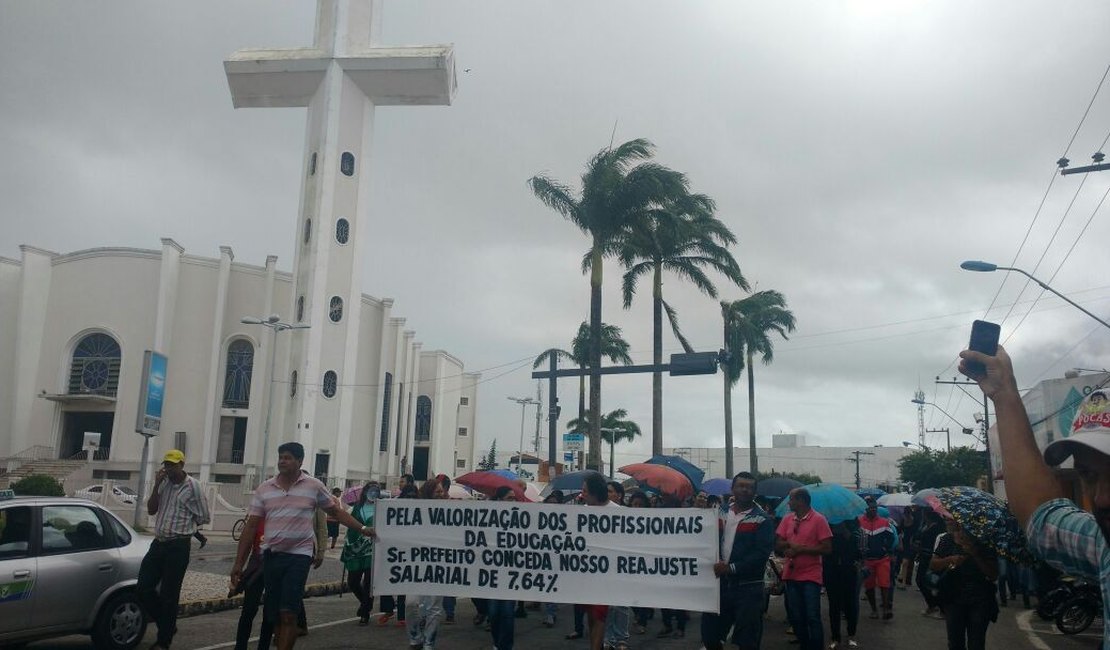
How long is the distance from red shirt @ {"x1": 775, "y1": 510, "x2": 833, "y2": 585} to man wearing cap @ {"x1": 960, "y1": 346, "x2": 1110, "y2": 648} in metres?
6.25

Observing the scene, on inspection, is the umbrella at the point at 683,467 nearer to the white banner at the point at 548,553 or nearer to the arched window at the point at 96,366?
the white banner at the point at 548,553

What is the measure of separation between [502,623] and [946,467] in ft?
217

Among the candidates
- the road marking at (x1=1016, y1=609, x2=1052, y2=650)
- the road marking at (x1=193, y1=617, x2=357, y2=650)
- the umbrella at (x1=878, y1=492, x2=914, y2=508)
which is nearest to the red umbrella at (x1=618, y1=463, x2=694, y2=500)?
the road marking at (x1=1016, y1=609, x2=1052, y2=650)

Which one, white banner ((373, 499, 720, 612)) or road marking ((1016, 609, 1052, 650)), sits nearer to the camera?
white banner ((373, 499, 720, 612))

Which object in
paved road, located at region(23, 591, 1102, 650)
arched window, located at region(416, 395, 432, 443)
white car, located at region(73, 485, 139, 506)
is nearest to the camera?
paved road, located at region(23, 591, 1102, 650)

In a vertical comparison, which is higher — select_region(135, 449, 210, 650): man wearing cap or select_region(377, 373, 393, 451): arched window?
select_region(377, 373, 393, 451): arched window

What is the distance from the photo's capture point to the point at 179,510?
9086mm

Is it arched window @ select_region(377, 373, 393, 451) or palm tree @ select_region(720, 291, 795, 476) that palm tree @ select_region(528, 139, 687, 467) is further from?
arched window @ select_region(377, 373, 393, 451)

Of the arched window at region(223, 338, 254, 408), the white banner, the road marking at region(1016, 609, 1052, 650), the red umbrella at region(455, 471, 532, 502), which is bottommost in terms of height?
the road marking at region(1016, 609, 1052, 650)

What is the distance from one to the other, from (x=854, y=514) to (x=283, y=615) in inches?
288

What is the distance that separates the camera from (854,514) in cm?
1184

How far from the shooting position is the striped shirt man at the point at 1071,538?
2744 millimetres

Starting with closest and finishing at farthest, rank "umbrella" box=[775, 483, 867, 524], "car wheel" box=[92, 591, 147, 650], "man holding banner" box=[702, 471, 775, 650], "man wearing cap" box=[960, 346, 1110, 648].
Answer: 1. "man wearing cap" box=[960, 346, 1110, 648]
2. "man holding banner" box=[702, 471, 775, 650]
3. "car wheel" box=[92, 591, 147, 650]
4. "umbrella" box=[775, 483, 867, 524]

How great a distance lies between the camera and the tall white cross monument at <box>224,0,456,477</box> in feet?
134
